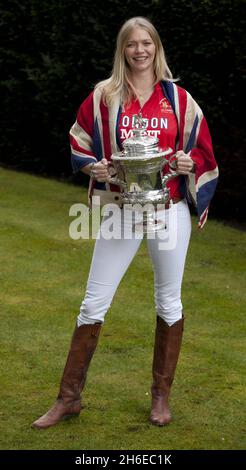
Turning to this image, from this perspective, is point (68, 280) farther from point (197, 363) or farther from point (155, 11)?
point (155, 11)

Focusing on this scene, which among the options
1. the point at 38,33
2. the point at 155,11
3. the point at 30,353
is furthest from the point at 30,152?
the point at 30,353

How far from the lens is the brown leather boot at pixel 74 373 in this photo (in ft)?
16.8

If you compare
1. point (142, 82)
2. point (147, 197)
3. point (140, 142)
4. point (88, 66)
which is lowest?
point (88, 66)

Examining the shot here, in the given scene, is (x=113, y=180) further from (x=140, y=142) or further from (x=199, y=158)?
(x=199, y=158)

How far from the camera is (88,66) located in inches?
486

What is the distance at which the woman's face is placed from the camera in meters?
4.95

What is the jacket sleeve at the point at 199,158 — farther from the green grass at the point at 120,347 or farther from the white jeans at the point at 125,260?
the green grass at the point at 120,347

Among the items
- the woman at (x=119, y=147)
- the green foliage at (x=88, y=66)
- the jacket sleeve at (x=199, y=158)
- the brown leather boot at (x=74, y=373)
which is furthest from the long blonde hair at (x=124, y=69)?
the green foliage at (x=88, y=66)

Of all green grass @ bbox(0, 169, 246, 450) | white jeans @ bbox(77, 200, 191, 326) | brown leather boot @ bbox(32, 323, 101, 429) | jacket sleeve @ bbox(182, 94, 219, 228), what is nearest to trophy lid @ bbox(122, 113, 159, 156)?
jacket sleeve @ bbox(182, 94, 219, 228)

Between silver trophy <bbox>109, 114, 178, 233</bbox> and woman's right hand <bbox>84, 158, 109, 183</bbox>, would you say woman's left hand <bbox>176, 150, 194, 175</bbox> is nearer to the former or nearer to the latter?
silver trophy <bbox>109, 114, 178, 233</bbox>

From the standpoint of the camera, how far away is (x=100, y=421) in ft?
17.3

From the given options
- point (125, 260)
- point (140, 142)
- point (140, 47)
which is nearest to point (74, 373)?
point (125, 260)

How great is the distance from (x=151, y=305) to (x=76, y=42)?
5764mm

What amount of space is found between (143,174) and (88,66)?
7.68 metres
